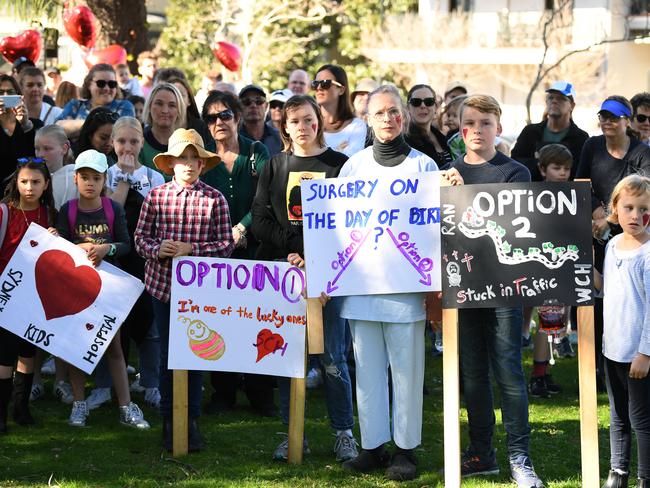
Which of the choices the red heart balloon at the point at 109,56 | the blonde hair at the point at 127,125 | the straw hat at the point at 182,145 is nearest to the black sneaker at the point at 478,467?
the straw hat at the point at 182,145

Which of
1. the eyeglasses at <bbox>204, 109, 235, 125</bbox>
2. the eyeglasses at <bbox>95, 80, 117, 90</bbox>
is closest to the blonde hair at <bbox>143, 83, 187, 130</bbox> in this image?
the eyeglasses at <bbox>204, 109, 235, 125</bbox>

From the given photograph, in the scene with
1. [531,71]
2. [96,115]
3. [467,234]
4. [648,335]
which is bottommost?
[648,335]

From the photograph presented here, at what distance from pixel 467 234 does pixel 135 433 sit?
288 centimetres

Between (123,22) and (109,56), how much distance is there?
1591mm

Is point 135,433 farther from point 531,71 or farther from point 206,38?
point 531,71

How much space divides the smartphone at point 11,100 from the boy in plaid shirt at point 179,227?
2.00m

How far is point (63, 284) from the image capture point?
Answer: 7.44 meters

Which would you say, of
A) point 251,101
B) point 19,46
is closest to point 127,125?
point 251,101

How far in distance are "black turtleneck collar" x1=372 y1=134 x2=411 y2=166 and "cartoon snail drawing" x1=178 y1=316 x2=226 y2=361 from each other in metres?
1.56

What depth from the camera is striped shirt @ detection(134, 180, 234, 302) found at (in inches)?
283

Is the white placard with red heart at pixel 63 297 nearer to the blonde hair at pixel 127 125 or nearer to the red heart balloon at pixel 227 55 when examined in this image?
the blonde hair at pixel 127 125

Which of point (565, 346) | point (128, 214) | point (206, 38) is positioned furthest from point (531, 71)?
point (128, 214)

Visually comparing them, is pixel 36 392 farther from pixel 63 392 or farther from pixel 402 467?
pixel 402 467

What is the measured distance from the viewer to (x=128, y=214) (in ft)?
27.0
